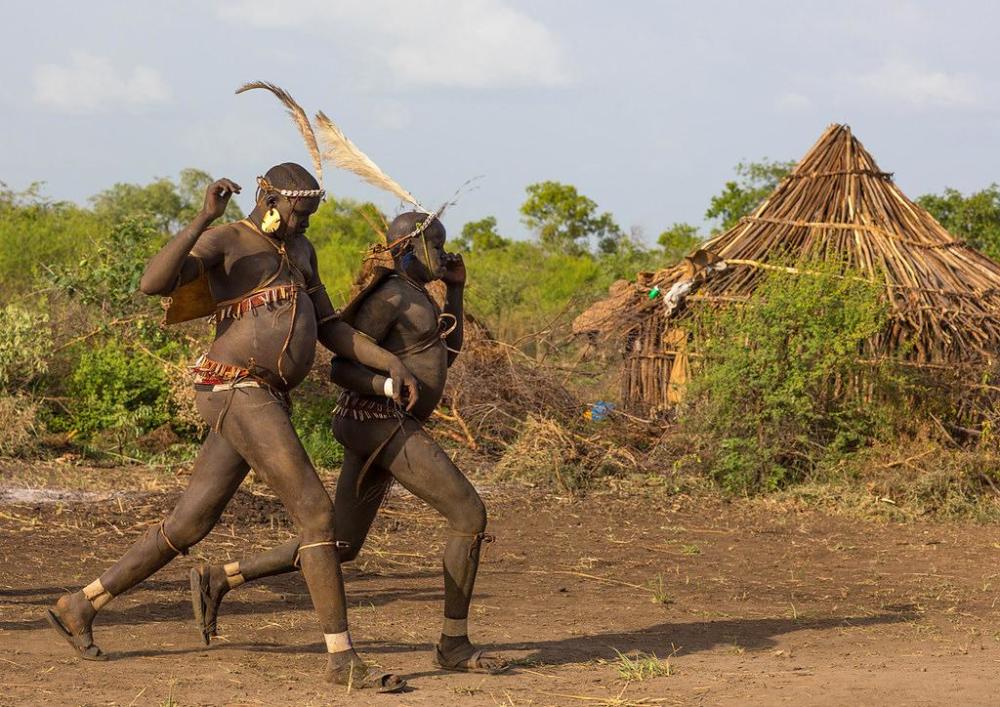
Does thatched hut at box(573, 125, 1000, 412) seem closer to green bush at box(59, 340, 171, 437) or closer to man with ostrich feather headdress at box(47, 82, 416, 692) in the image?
green bush at box(59, 340, 171, 437)

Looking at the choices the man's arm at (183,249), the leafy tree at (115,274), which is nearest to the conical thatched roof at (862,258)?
the leafy tree at (115,274)

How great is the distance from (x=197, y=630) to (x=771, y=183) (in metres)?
26.0

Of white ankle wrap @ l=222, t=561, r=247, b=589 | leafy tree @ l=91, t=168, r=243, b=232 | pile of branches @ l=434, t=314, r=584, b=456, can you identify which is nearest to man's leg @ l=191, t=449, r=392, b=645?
white ankle wrap @ l=222, t=561, r=247, b=589

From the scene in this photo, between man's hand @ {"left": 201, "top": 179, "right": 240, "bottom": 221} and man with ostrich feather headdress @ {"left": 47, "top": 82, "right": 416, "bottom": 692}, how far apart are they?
13cm

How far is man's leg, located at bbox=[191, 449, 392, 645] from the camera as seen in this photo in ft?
17.9

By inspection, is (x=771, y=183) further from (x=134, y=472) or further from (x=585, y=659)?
(x=585, y=659)

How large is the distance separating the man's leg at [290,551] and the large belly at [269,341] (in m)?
0.49

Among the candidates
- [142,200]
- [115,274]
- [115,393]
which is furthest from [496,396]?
[142,200]

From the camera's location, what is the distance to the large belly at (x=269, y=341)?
5.14 m

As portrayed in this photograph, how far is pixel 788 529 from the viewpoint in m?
9.83

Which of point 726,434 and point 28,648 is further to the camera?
point 726,434

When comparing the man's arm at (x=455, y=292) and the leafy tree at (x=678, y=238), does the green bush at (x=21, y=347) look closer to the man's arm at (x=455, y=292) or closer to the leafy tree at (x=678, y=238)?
the man's arm at (x=455, y=292)

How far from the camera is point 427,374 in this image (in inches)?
216

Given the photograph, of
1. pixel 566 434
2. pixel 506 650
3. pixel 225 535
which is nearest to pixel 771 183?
pixel 566 434
